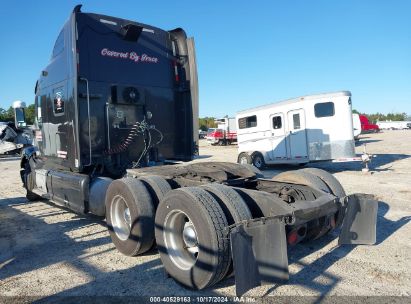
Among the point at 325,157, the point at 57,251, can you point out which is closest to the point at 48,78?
the point at 57,251

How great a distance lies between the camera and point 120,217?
5078 millimetres

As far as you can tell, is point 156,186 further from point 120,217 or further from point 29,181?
point 29,181

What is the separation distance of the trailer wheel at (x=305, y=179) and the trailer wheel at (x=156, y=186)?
1.72 metres

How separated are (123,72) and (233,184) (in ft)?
10.2

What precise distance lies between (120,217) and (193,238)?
5.34 ft

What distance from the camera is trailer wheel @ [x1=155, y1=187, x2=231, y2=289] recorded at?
337cm

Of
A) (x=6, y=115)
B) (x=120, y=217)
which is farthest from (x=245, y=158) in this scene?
(x=6, y=115)

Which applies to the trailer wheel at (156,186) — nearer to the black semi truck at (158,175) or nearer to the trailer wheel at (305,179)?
the black semi truck at (158,175)

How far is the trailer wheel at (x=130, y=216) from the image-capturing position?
443 cm

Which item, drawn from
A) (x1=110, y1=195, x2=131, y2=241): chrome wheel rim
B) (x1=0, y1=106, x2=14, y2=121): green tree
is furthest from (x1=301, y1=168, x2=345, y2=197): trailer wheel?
(x1=0, y1=106, x2=14, y2=121): green tree

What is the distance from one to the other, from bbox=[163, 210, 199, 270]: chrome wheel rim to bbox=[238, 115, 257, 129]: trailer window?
41.3 ft

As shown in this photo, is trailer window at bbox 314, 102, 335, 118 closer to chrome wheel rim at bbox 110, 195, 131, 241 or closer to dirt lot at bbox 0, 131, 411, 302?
dirt lot at bbox 0, 131, 411, 302

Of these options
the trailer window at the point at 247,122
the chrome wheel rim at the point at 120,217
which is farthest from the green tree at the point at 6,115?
the chrome wheel rim at the point at 120,217

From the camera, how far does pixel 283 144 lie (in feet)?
47.8
